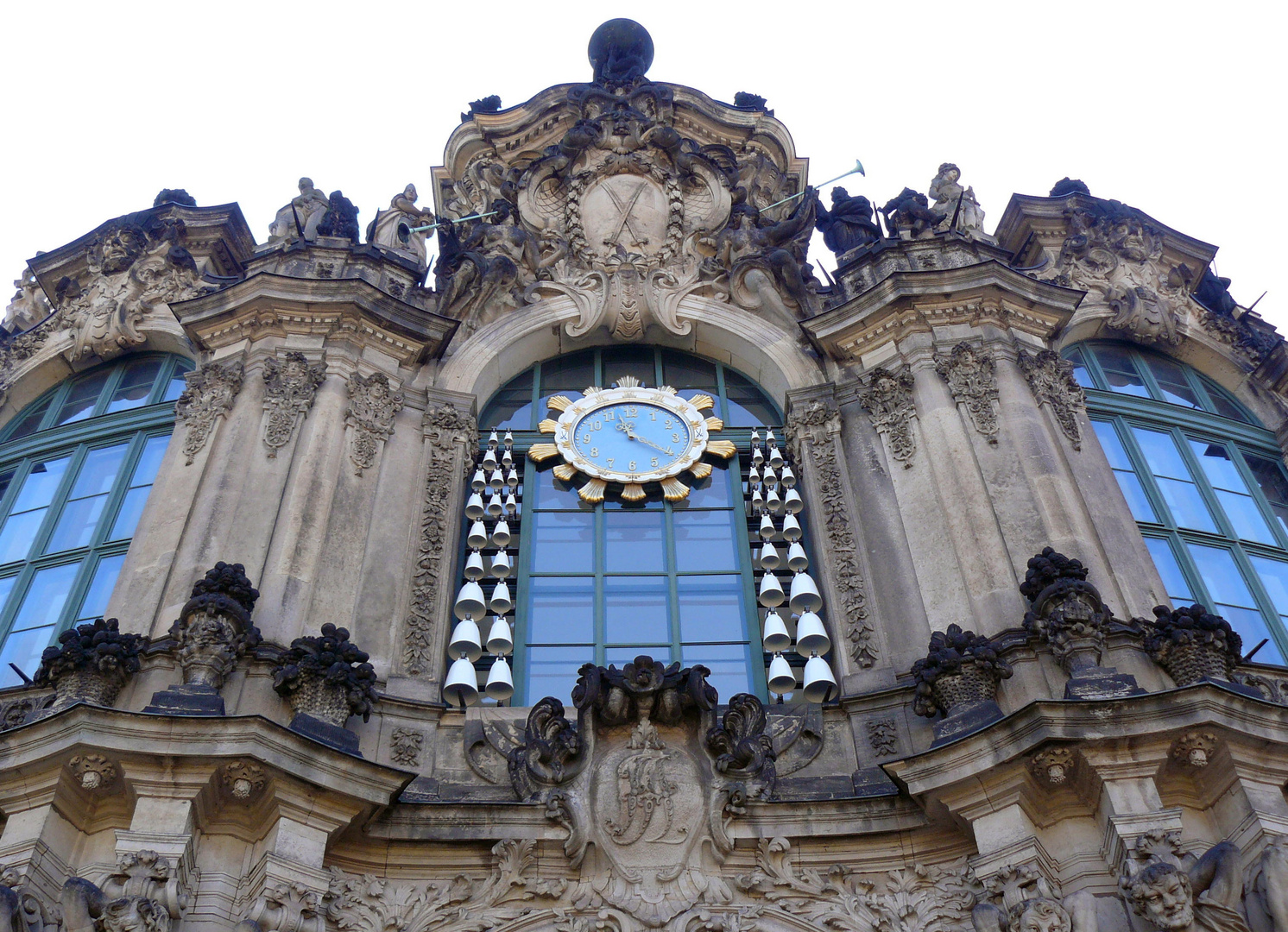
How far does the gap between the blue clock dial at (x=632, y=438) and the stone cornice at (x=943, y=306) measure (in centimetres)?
172

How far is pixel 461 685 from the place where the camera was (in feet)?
33.3

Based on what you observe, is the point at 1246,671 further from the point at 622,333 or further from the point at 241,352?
the point at 241,352

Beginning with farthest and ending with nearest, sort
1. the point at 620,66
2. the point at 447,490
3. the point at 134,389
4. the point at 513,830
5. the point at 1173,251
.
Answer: the point at 620,66
the point at 1173,251
the point at 134,389
the point at 447,490
the point at 513,830

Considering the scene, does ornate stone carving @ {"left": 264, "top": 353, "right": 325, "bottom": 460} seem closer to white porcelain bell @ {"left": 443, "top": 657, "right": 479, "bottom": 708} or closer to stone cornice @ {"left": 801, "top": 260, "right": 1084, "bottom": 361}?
white porcelain bell @ {"left": 443, "top": 657, "right": 479, "bottom": 708}

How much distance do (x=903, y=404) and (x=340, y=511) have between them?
484cm

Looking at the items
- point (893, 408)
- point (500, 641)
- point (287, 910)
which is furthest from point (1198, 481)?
point (287, 910)

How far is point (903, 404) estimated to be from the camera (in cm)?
1191

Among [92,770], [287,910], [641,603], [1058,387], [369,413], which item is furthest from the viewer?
[1058,387]

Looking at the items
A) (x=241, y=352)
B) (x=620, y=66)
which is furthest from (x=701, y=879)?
(x=620, y=66)

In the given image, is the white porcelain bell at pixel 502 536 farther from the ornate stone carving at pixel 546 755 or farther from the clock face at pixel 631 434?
the ornate stone carving at pixel 546 755

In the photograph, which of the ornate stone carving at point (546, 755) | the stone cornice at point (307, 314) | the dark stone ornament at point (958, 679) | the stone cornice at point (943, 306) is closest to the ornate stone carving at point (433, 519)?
the stone cornice at point (307, 314)

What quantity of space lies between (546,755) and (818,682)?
7.21 feet

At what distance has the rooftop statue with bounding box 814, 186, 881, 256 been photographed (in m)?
14.5

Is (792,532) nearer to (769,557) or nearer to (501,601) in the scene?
(769,557)
